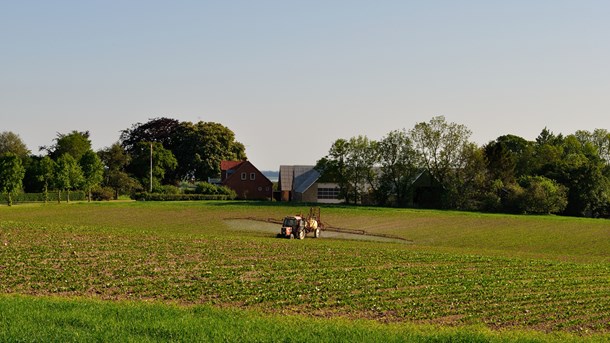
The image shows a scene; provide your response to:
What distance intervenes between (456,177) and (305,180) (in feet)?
104

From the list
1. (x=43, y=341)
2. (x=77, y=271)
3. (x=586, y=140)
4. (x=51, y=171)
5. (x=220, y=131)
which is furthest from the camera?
(x=586, y=140)

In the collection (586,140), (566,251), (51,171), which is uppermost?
(586,140)

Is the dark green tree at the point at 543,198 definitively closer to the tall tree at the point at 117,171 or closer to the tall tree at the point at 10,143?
the tall tree at the point at 117,171

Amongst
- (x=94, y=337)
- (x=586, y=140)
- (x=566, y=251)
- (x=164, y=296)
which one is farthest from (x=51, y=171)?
(x=586, y=140)

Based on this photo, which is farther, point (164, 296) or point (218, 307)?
point (164, 296)

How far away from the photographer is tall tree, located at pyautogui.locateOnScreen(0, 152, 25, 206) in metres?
85.1

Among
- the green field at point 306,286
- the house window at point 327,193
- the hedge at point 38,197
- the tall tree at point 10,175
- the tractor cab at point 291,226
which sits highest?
the tall tree at point 10,175

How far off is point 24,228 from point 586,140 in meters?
136

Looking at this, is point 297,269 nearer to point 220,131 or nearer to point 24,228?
point 24,228

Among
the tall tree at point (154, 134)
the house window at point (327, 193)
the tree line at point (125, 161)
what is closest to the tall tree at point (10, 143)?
the tree line at point (125, 161)

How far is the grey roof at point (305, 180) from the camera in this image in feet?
349

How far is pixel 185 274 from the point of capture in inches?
1054

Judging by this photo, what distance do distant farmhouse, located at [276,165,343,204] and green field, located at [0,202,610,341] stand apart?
57.2m

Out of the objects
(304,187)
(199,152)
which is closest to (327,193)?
(304,187)
